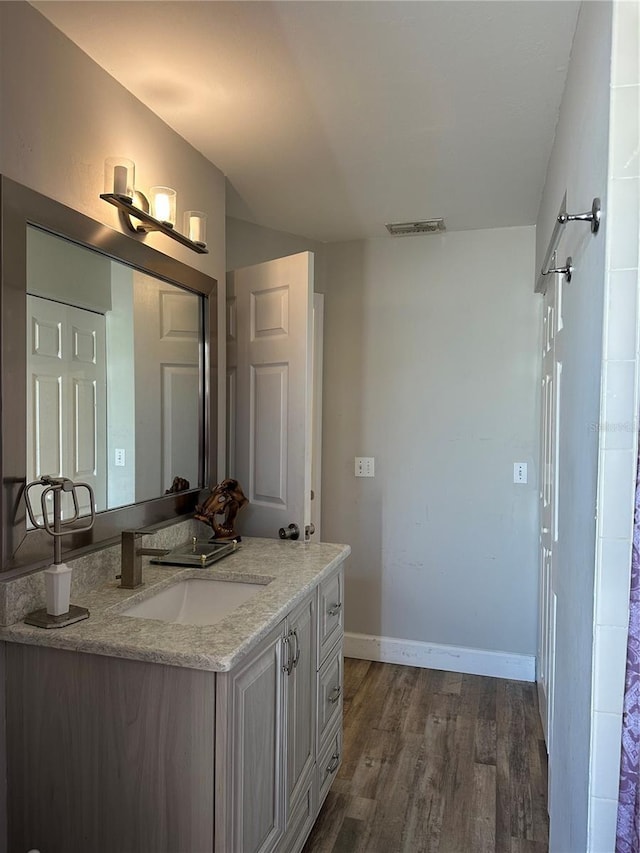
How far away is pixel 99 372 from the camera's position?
179 centimetres

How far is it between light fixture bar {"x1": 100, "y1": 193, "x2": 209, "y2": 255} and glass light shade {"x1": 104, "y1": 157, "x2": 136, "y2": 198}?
0.06 feet

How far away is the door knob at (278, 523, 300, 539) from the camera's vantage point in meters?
2.35

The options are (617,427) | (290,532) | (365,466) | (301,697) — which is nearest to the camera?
(617,427)

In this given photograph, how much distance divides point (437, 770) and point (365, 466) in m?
1.55

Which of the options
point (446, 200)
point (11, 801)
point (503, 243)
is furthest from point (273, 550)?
point (503, 243)

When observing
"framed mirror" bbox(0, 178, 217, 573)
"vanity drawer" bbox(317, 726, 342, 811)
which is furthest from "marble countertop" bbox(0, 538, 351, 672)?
"vanity drawer" bbox(317, 726, 342, 811)

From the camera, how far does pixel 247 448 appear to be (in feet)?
8.37

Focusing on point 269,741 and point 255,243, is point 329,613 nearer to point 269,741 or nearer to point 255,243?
point 269,741

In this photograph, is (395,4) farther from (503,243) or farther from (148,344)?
(503,243)

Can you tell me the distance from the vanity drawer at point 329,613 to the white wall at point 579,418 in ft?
2.41

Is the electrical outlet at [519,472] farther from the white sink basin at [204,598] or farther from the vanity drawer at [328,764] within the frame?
the white sink basin at [204,598]

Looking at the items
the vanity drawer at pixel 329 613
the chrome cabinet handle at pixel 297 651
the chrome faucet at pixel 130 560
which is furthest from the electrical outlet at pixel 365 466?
the chrome faucet at pixel 130 560

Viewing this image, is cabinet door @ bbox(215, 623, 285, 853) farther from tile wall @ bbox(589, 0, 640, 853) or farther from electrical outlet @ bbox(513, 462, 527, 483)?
electrical outlet @ bbox(513, 462, 527, 483)

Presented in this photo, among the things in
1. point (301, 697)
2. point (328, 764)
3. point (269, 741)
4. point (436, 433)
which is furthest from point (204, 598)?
point (436, 433)
